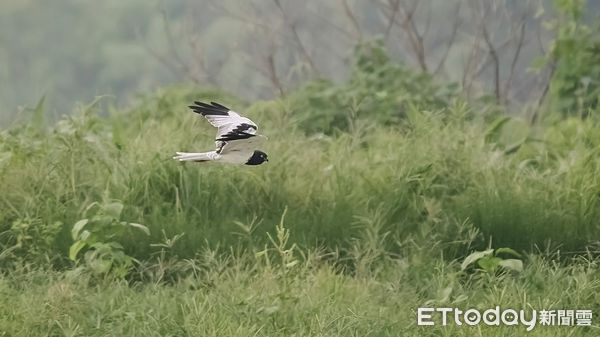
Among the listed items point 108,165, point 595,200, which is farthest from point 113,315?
point 595,200

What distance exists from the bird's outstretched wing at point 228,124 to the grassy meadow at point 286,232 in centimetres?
A: 83

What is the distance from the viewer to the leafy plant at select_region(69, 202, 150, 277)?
4.87m

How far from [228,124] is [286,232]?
2009 millimetres

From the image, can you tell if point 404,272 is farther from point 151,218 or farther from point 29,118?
point 29,118

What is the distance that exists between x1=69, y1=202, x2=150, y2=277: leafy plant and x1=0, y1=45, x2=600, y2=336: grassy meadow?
1 centimetres

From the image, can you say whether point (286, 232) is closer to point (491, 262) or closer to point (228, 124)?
point (491, 262)

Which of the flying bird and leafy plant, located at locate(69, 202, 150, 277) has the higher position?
the flying bird

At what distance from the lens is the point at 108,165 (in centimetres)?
578

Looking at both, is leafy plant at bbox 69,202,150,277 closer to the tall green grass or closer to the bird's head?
the tall green grass

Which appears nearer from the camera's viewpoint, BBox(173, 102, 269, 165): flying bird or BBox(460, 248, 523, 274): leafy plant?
BBox(173, 102, 269, 165): flying bird

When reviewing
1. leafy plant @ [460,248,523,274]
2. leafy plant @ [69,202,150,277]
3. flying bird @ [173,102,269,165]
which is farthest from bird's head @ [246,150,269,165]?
leafy plant @ [460,248,523,274]

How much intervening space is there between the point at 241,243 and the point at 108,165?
42.3 inches

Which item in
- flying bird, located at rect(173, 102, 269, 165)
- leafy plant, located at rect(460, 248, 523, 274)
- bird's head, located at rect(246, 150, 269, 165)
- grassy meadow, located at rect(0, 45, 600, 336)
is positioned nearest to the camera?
flying bird, located at rect(173, 102, 269, 165)

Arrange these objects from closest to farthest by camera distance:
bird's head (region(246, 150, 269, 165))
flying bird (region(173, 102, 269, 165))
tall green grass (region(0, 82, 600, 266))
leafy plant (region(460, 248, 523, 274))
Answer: flying bird (region(173, 102, 269, 165)) < bird's head (region(246, 150, 269, 165)) < leafy plant (region(460, 248, 523, 274)) < tall green grass (region(0, 82, 600, 266))
